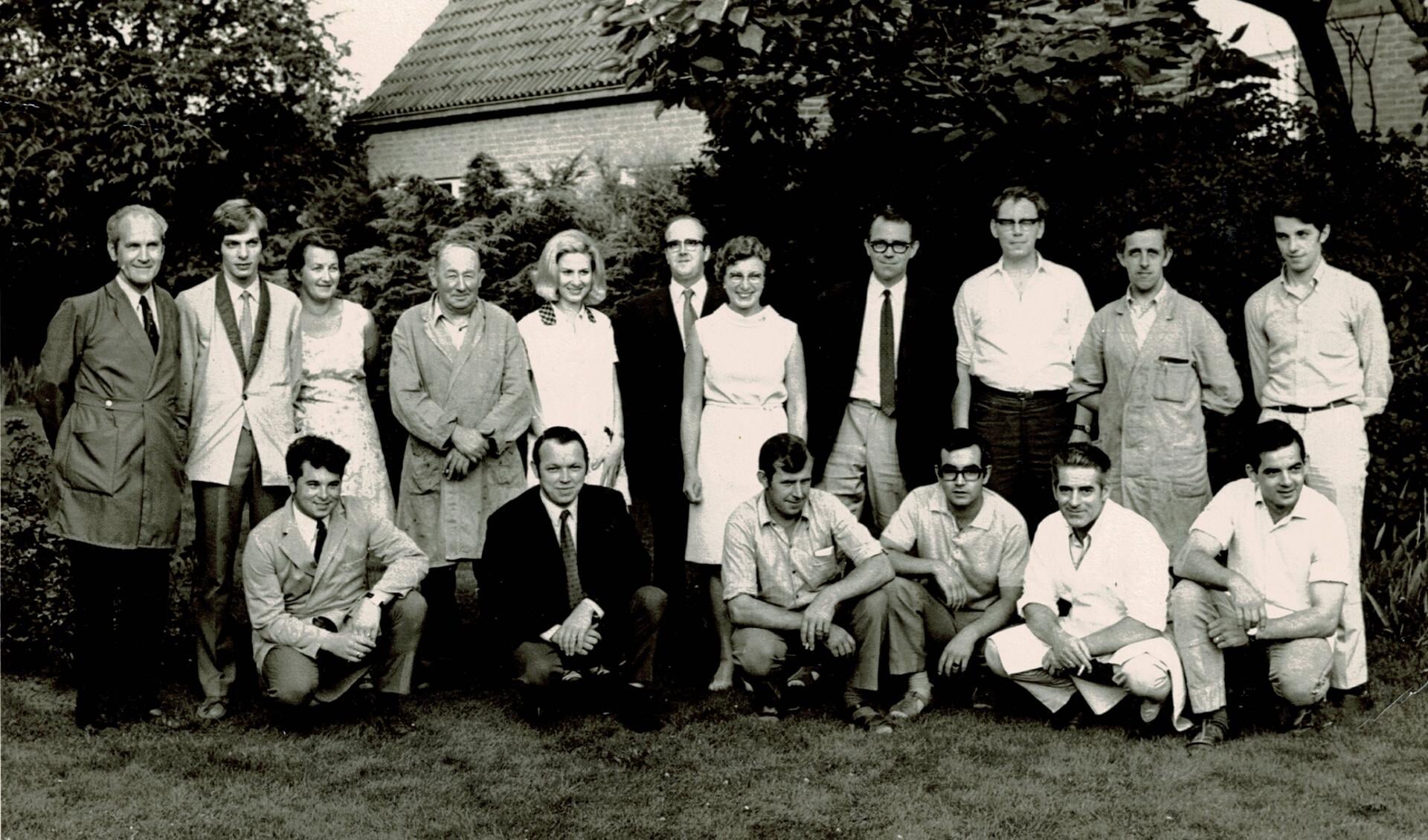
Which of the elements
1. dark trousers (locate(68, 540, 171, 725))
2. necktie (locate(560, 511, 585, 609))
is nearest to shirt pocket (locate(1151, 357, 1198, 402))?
necktie (locate(560, 511, 585, 609))

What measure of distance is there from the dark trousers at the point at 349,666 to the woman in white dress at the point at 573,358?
88 centimetres

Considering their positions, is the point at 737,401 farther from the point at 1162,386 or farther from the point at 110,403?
the point at 110,403

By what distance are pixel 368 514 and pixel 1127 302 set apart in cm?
315

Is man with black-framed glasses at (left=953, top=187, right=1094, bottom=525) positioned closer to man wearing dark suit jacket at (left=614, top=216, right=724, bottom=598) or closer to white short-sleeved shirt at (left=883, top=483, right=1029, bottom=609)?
white short-sleeved shirt at (left=883, top=483, right=1029, bottom=609)

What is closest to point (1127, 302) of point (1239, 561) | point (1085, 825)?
point (1239, 561)

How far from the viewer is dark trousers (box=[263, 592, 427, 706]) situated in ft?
16.5

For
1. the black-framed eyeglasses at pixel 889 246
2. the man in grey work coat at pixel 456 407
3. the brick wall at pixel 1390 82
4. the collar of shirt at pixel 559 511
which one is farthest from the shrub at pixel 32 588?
the brick wall at pixel 1390 82

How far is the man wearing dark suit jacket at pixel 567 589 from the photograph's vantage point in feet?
17.1

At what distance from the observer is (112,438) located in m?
5.04

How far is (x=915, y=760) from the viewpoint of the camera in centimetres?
481

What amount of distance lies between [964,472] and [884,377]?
60 centimetres

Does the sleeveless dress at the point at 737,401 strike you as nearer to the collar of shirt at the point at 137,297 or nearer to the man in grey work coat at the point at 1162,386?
the man in grey work coat at the point at 1162,386

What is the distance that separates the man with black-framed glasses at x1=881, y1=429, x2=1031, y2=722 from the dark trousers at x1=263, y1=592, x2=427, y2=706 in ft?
6.09

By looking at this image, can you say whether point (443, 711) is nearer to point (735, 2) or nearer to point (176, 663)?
point (176, 663)
